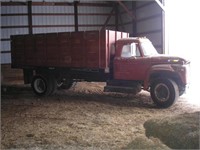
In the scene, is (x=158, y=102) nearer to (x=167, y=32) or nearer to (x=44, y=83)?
(x=44, y=83)

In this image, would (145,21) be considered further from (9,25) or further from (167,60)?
(167,60)

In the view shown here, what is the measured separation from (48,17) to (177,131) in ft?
61.1

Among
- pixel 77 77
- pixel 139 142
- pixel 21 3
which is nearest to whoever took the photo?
Answer: pixel 139 142

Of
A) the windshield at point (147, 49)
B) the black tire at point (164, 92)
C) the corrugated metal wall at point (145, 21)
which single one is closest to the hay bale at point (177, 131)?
the black tire at point (164, 92)

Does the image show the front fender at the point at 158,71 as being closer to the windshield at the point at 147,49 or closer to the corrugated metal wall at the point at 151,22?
the windshield at the point at 147,49

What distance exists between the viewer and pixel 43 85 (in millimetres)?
13344

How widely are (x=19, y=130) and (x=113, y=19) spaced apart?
54.4ft

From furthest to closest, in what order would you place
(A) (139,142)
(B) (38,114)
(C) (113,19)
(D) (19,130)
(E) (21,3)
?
(C) (113,19) → (E) (21,3) → (B) (38,114) → (D) (19,130) → (A) (139,142)

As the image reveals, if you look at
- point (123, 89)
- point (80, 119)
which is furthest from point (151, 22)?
point (80, 119)

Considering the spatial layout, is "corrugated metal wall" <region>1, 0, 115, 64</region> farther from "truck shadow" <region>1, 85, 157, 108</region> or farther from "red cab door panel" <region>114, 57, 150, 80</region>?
"red cab door panel" <region>114, 57, 150, 80</region>

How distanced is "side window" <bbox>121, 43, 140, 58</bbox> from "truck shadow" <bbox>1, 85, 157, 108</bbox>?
5.41 feet

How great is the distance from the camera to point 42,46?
13.2m

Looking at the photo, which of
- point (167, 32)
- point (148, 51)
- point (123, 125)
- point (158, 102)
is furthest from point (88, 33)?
point (167, 32)

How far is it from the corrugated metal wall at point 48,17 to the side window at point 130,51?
36.9 ft
